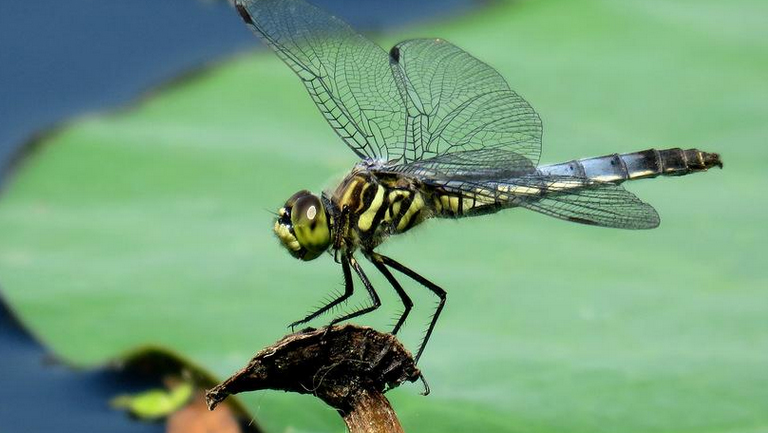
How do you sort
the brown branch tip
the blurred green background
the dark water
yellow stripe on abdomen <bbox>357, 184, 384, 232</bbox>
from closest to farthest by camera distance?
the brown branch tip, the blurred green background, yellow stripe on abdomen <bbox>357, 184, 384, 232</bbox>, the dark water

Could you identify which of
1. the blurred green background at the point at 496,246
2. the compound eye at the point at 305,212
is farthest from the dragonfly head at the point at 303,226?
the blurred green background at the point at 496,246

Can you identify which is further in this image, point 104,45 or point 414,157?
point 104,45

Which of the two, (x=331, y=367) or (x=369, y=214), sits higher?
(x=369, y=214)

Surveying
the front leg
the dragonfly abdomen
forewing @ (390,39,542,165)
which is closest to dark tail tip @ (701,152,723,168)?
the dragonfly abdomen

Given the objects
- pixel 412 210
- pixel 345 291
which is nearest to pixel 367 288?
pixel 345 291

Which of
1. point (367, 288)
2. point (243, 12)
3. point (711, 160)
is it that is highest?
point (243, 12)

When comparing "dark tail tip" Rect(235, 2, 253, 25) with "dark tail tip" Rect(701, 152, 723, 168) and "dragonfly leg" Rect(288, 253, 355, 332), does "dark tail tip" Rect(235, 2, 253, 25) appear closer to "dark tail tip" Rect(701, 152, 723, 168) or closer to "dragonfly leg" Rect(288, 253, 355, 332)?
"dragonfly leg" Rect(288, 253, 355, 332)

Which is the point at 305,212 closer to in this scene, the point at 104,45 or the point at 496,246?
the point at 496,246
